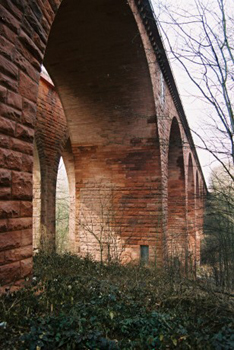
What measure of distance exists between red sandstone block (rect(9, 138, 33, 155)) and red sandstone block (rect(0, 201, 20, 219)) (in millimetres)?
438

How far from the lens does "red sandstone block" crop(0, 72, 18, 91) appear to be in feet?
7.23

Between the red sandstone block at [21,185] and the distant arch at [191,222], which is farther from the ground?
the red sandstone block at [21,185]

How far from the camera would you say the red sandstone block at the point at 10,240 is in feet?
7.25

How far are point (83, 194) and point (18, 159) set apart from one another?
5.40 m

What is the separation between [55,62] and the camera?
20.2ft

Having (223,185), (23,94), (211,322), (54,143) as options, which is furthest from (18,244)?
(54,143)

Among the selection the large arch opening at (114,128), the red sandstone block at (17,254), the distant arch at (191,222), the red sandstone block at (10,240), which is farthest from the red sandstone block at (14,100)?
the large arch opening at (114,128)

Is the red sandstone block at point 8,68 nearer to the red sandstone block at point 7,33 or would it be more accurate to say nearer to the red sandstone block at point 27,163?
the red sandstone block at point 7,33

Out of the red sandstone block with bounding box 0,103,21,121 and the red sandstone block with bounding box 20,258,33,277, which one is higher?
the red sandstone block with bounding box 0,103,21,121

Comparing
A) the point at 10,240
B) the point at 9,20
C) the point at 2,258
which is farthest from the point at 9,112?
the point at 2,258

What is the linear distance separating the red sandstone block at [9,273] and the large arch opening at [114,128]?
4612 mm

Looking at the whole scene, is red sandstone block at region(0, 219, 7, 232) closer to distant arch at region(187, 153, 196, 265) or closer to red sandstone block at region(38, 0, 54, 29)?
red sandstone block at region(38, 0, 54, 29)

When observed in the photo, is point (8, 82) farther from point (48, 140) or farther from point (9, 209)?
point (48, 140)

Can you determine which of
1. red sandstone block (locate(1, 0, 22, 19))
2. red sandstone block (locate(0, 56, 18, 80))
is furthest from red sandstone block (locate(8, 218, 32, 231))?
red sandstone block (locate(1, 0, 22, 19))
